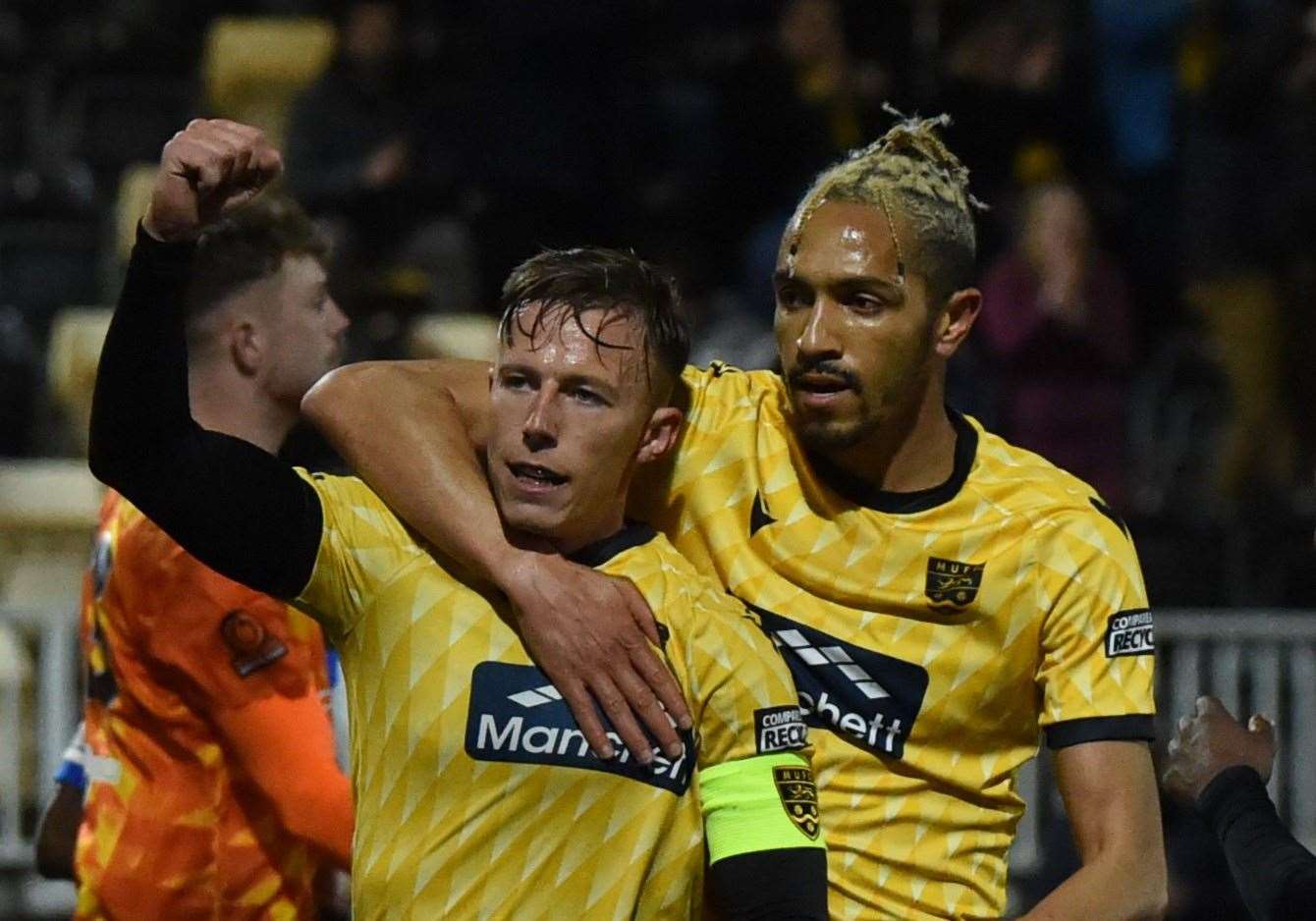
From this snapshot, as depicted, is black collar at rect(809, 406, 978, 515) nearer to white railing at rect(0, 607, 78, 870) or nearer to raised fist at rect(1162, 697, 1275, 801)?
raised fist at rect(1162, 697, 1275, 801)

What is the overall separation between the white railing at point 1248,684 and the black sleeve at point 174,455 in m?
5.08

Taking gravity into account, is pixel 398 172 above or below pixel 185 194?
below

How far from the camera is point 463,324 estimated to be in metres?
9.23

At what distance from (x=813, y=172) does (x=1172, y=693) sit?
3117 mm

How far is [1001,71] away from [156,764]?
6.98m

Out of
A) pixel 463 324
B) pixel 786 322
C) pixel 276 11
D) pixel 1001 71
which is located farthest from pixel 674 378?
pixel 276 11

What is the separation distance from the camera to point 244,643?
4.05m

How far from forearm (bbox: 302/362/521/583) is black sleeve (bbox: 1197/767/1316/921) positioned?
119 centimetres

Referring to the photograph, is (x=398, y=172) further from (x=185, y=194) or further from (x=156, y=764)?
(x=185, y=194)

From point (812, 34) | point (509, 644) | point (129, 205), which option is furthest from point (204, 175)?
point (812, 34)

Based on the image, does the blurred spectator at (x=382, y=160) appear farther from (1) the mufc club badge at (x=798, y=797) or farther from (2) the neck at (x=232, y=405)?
(1) the mufc club badge at (x=798, y=797)

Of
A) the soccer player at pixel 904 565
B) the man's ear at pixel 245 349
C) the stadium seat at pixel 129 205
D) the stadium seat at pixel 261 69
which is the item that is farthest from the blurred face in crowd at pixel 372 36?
the soccer player at pixel 904 565

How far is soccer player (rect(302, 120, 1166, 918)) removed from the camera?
362 cm

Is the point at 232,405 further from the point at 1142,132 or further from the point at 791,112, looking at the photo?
the point at 1142,132
